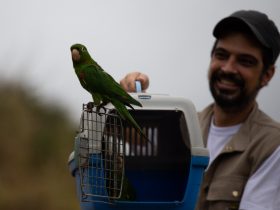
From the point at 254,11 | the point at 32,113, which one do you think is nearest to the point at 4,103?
the point at 32,113

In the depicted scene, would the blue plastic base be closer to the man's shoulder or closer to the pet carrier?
the pet carrier

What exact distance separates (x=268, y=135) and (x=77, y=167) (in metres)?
1.02

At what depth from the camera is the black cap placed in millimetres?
5328

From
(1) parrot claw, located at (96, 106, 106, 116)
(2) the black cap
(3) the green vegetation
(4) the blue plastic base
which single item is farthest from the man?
(3) the green vegetation

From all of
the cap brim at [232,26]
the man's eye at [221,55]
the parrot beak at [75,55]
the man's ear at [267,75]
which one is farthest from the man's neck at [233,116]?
the parrot beak at [75,55]

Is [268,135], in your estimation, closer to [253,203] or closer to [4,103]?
[253,203]

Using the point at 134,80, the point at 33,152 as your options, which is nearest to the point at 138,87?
the point at 134,80

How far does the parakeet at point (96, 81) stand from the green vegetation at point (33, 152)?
8.67 meters

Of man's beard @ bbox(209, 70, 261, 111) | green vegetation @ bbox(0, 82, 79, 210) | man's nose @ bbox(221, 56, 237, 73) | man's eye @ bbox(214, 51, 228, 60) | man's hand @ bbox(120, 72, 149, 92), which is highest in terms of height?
man's eye @ bbox(214, 51, 228, 60)

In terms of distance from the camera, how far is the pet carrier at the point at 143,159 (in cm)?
454

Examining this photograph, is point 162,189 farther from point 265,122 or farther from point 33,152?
point 33,152

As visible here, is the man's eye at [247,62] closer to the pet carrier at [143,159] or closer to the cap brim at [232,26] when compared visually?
the cap brim at [232,26]

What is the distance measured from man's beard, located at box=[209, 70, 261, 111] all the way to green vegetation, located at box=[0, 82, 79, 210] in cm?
794

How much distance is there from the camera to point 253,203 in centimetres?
495
